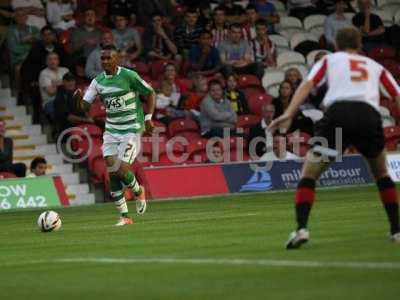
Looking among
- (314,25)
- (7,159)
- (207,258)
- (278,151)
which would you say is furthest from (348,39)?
(314,25)

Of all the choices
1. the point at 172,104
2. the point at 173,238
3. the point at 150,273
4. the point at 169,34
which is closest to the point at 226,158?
the point at 172,104

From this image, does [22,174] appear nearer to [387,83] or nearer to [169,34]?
[169,34]

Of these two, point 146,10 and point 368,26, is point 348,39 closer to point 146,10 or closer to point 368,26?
point 146,10

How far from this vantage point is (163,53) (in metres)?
27.9

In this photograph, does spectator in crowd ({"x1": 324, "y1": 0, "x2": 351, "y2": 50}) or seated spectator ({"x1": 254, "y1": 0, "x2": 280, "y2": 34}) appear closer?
spectator in crowd ({"x1": 324, "y1": 0, "x2": 351, "y2": 50})

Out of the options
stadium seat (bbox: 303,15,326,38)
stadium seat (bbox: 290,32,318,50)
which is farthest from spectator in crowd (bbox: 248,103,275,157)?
stadium seat (bbox: 303,15,326,38)

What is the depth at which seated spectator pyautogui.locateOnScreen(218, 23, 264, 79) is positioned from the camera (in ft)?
92.0

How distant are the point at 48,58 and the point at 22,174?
289 cm

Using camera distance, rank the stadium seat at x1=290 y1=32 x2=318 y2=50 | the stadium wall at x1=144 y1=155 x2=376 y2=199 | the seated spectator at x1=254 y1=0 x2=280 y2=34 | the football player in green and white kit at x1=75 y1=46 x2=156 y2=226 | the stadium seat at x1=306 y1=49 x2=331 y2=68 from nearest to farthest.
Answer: the football player in green and white kit at x1=75 y1=46 x2=156 y2=226
the stadium wall at x1=144 y1=155 x2=376 y2=199
the stadium seat at x1=306 y1=49 x2=331 y2=68
the seated spectator at x1=254 y1=0 x2=280 y2=34
the stadium seat at x1=290 y1=32 x2=318 y2=50

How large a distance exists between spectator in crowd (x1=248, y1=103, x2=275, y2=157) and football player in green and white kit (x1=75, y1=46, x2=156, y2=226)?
7.68 metres

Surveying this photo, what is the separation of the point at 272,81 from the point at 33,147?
632 centimetres

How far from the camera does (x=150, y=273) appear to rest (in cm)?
1020

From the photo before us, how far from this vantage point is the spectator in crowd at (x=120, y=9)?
28.0 meters

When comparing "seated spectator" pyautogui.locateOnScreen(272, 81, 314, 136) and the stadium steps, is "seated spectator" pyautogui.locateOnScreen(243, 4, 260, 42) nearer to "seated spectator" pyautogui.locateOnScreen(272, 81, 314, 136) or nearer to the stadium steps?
"seated spectator" pyautogui.locateOnScreen(272, 81, 314, 136)
